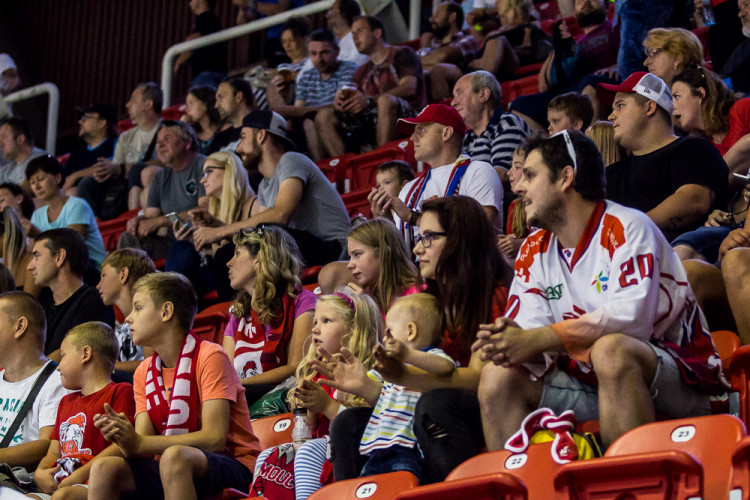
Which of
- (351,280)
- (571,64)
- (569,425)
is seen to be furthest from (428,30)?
(569,425)

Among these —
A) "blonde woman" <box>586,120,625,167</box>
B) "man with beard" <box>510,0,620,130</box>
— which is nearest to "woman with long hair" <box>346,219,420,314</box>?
"blonde woman" <box>586,120,625,167</box>

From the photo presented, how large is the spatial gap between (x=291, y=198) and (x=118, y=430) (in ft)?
7.11

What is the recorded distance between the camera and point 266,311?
4.23m

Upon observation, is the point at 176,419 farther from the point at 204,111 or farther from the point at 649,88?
the point at 204,111

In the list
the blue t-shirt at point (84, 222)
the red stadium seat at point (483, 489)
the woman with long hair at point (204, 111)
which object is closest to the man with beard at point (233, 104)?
the woman with long hair at point (204, 111)

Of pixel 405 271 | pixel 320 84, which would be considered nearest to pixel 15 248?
pixel 320 84

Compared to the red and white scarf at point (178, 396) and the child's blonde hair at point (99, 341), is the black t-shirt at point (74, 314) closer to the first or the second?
the child's blonde hair at point (99, 341)

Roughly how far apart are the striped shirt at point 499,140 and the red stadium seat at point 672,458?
286cm

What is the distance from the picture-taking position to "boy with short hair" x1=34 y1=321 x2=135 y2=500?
144 inches

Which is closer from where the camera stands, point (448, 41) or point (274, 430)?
point (274, 430)

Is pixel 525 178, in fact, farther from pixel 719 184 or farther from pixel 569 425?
pixel 719 184

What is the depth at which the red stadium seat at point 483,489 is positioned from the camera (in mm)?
2273

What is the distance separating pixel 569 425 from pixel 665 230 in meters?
1.40

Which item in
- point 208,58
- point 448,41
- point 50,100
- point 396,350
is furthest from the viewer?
point 50,100
